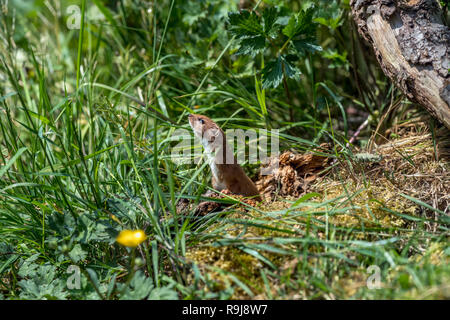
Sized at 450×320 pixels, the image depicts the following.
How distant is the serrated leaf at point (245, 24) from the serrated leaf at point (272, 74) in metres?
0.24

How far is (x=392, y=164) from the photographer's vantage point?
268 cm

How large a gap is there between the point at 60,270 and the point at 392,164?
2150 millimetres

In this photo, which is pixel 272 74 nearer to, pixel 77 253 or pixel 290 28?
pixel 290 28

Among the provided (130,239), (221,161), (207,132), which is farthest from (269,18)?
(130,239)

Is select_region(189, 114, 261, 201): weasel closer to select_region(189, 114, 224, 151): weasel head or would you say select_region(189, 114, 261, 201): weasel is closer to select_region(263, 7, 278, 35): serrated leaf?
select_region(189, 114, 224, 151): weasel head

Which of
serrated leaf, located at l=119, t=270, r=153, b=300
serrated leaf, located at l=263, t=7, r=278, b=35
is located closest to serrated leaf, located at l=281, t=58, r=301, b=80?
serrated leaf, located at l=263, t=7, r=278, b=35

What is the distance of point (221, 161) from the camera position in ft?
8.98

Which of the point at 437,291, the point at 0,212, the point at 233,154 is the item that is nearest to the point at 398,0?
the point at 233,154

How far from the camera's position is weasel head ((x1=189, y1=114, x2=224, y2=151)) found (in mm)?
2756

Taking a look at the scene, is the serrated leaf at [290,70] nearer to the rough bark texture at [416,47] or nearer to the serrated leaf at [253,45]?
the serrated leaf at [253,45]

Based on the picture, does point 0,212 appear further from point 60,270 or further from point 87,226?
point 87,226

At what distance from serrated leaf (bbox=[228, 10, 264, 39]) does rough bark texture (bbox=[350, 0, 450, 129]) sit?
0.69 metres

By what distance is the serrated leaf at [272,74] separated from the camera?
2811 millimetres

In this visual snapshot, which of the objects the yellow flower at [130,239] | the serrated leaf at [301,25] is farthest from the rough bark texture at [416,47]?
the yellow flower at [130,239]
